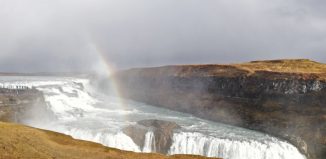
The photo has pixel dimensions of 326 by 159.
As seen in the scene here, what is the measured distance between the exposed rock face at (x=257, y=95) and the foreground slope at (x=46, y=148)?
41.3 metres

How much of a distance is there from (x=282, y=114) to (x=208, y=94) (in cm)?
2268

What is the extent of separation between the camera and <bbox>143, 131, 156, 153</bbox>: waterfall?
55.3m

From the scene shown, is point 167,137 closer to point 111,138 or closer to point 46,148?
point 111,138

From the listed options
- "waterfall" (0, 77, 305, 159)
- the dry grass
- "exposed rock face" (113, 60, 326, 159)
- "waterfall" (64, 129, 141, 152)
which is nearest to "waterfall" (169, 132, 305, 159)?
"waterfall" (0, 77, 305, 159)

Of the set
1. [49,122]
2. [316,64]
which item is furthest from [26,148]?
[316,64]

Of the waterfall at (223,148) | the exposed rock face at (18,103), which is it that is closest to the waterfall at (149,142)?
the waterfall at (223,148)

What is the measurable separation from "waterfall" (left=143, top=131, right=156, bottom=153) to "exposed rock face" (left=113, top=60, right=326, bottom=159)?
24.1 metres

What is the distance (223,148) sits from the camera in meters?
53.9

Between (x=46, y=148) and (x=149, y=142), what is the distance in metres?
29.9

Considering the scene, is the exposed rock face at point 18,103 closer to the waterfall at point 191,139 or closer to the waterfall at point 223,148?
the waterfall at point 191,139

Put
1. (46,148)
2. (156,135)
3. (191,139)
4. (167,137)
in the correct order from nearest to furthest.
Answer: (46,148), (191,139), (167,137), (156,135)

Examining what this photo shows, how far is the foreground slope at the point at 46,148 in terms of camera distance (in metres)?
25.1

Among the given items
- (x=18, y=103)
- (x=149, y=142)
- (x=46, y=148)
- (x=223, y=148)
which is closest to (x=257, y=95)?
(x=223, y=148)

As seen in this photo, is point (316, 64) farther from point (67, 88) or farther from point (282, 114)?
point (67, 88)
